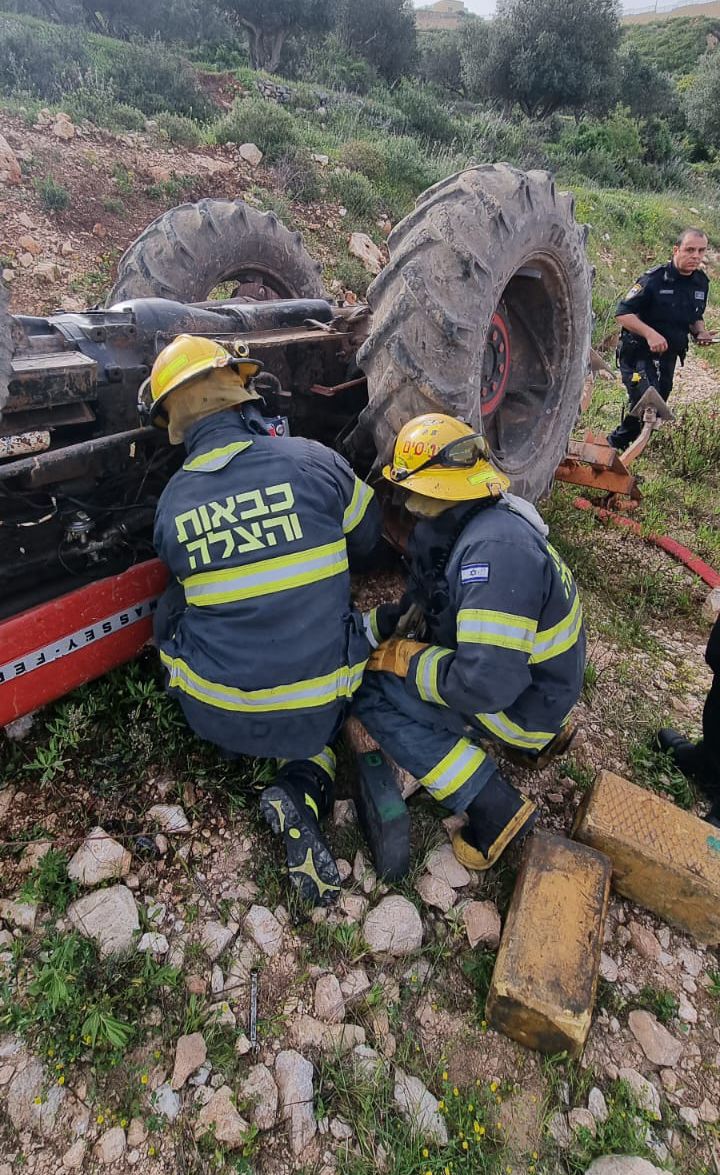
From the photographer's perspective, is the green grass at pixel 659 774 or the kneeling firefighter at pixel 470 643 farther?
the green grass at pixel 659 774

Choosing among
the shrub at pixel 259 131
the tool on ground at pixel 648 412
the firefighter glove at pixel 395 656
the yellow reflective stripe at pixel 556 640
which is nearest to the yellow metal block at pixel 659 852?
the yellow reflective stripe at pixel 556 640

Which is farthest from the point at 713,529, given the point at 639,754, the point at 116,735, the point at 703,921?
the point at 116,735

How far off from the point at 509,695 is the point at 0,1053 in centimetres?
168

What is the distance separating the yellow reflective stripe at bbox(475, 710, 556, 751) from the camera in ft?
7.89

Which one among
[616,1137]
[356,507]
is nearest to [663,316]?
[356,507]

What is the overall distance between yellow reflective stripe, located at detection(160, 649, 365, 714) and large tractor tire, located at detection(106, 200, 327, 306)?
6.42 ft

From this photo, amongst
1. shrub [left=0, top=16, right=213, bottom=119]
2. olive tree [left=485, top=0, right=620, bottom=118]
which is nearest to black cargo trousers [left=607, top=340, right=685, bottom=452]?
shrub [left=0, top=16, right=213, bottom=119]

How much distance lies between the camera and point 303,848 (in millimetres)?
2217

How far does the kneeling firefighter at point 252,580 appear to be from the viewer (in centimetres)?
218

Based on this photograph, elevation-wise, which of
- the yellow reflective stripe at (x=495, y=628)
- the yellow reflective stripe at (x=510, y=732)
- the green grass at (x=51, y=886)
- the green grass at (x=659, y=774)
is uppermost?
the yellow reflective stripe at (x=495, y=628)

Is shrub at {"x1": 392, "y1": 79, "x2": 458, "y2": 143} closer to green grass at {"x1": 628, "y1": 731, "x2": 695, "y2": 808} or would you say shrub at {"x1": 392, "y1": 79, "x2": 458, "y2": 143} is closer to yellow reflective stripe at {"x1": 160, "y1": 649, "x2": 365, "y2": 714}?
green grass at {"x1": 628, "y1": 731, "x2": 695, "y2": 808}

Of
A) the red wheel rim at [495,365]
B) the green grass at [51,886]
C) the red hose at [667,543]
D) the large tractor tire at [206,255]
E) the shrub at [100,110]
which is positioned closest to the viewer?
the green grass at [51,886]

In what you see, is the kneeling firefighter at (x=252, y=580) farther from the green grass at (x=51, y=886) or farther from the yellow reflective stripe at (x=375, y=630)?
the green grass at (x=51, y=886)

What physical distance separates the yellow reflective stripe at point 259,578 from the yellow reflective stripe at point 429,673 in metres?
0.46
